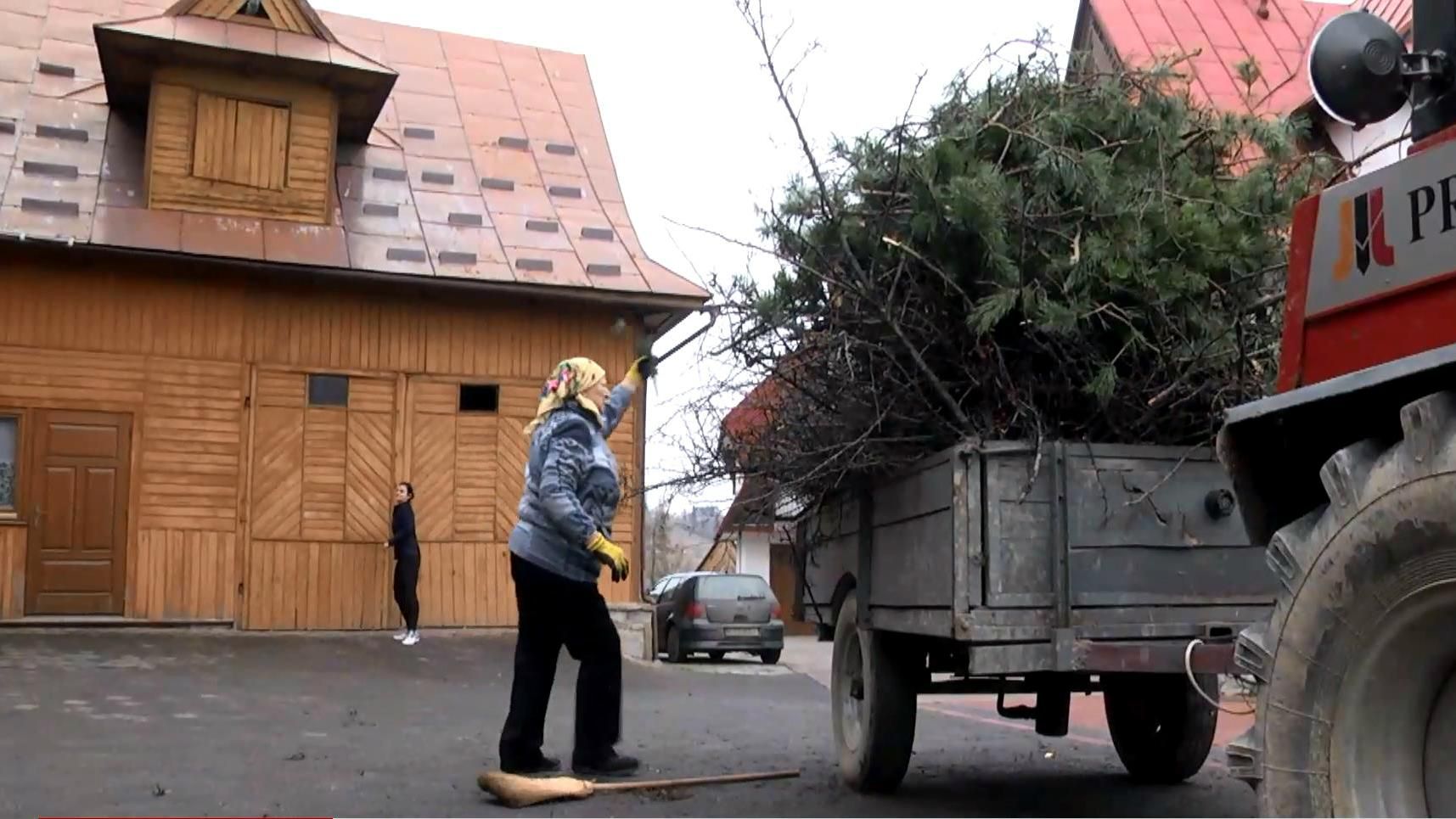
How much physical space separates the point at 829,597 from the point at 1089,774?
170 centimetres

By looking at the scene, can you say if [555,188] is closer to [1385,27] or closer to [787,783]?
[787,783]

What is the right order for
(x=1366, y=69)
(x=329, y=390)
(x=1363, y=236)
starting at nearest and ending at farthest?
(x=1363, y=236)
(x=1366, y=69)
(x=329, y=390)

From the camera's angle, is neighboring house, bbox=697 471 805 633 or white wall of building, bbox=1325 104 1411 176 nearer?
white wall of building, bbox=1325 104 1411 176

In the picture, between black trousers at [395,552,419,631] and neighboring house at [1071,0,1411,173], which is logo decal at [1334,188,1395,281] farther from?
black trousers at [395,552,419,631]

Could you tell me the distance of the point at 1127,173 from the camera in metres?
5.20

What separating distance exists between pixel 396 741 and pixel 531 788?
267cm

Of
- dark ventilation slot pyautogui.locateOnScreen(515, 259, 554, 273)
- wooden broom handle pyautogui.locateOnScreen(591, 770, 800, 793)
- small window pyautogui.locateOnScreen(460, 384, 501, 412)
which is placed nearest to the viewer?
wooden broom handle pyautogui.locateOnScreen(591, 770, 800, 793)


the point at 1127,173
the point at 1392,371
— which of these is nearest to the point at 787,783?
the point at 1127,173

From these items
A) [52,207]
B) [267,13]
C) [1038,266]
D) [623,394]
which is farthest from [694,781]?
[267,13]

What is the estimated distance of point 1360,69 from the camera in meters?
3.44

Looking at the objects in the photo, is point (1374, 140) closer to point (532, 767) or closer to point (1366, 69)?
point (1366, 69)

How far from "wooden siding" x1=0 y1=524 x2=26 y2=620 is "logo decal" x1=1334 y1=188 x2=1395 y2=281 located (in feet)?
43.6

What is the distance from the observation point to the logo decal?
3.26 metres

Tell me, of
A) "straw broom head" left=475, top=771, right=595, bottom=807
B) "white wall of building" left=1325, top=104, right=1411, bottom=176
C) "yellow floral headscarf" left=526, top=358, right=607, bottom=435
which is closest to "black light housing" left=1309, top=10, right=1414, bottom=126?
"white wall of building" left=1325, top=104, right=1411, bottom=176
